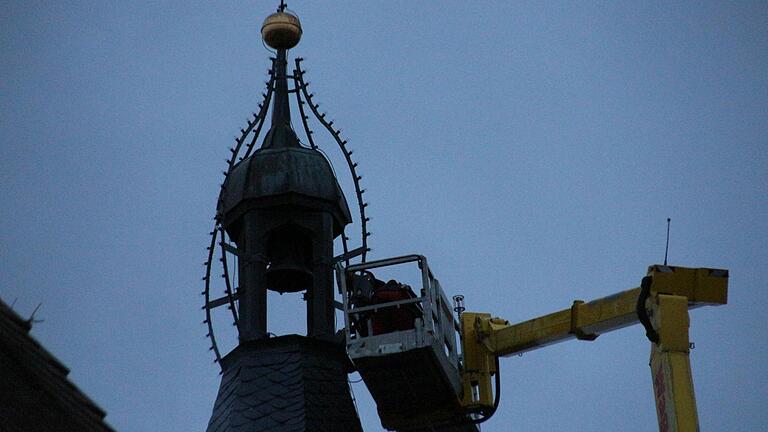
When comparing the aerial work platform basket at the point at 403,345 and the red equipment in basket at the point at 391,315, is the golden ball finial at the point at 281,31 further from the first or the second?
the red equipment in basket at the point at 391,315

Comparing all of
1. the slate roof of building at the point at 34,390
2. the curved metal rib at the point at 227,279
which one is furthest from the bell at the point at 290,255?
the slate roof of building at the point at 34,390

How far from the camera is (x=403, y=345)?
37.0 metres

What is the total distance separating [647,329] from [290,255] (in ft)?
46.2

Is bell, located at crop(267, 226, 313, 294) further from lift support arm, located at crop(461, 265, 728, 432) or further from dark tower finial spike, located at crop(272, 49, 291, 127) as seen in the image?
lift support arm, located at crop(461, 265, 728, 432)

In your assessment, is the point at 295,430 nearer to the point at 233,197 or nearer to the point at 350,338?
the point at 350,338

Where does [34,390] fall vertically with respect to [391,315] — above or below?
below

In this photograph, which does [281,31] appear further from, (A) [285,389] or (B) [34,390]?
(B) [34,390]

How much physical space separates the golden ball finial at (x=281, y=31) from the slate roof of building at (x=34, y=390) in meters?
27.4

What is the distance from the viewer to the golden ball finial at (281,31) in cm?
4778

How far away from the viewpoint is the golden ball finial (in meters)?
47.8

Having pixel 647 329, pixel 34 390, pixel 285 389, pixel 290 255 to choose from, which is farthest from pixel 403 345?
pixel 34 390

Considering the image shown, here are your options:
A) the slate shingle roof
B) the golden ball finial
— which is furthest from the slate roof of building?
the golden ball finial

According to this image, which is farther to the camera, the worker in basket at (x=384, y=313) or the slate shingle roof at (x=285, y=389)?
the slate shingle roof at (x=285, y=389)

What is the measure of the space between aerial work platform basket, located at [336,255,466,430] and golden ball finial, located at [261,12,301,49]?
10.3 metres
